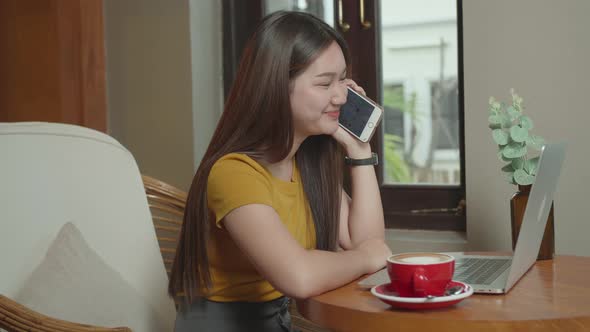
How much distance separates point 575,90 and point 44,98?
1842 millimetres

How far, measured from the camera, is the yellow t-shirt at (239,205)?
135cm

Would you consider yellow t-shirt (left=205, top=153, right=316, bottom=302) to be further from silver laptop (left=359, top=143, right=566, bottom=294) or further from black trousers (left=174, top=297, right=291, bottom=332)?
silver laptop (left=359, top=143, right=566, bottom=294)

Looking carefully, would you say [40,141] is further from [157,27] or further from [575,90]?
[575,90]

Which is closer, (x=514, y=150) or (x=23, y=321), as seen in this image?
(x=23, y=321)

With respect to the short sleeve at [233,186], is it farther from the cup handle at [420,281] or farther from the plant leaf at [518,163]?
the plant leaf at [518,163]

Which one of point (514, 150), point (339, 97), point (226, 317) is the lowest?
point (226, 317)

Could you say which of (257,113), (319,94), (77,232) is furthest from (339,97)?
(77,232)

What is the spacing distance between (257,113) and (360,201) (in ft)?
1.18

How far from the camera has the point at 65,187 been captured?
1.72 meters

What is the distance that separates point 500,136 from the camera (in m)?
1.61

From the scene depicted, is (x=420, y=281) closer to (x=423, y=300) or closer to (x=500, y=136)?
(x=423, y=300)

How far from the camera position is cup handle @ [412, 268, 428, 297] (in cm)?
108

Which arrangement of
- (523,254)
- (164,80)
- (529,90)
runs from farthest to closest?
1. (164,80)
2. (529,90)
3. (523,254)

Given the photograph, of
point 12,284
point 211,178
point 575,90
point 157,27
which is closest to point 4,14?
point 157,27
